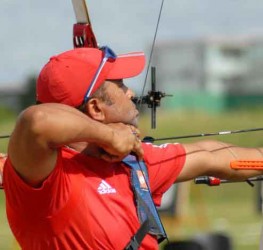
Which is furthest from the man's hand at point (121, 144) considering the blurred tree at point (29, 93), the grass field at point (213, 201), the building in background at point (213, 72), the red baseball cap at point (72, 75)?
the building in background at point (213, 72)

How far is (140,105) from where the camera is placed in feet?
16.2

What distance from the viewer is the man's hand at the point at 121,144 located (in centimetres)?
425

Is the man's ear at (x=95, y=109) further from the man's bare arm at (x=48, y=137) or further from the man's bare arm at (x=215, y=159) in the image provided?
the man's bare arm at (x=215, y=159)

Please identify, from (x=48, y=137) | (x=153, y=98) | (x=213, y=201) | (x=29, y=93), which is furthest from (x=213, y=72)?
(x=48, y=137)

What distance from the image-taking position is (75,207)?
4.25m

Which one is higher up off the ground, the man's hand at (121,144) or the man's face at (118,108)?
the man's face at (118,108)

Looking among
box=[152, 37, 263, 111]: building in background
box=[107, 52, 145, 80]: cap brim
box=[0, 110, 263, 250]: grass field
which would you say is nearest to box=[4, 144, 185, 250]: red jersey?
box=[107, 52, 145, 80]: cap brim

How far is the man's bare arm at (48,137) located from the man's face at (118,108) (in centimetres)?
14

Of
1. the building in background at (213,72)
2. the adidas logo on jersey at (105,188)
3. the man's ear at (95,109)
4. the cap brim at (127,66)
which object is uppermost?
the cap brim at (127,66)

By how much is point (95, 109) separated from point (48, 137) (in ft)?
1.19

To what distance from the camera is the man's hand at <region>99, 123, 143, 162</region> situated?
4.25 metres

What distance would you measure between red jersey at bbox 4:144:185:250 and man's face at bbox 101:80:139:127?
0.16 metres

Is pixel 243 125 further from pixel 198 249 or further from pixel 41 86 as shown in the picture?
pixel 41 86

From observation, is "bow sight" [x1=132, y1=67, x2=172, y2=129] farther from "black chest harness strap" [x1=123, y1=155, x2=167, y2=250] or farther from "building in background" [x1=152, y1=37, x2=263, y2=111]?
"building in background" [x1=152, y1=37, x2=263, y2=111]
